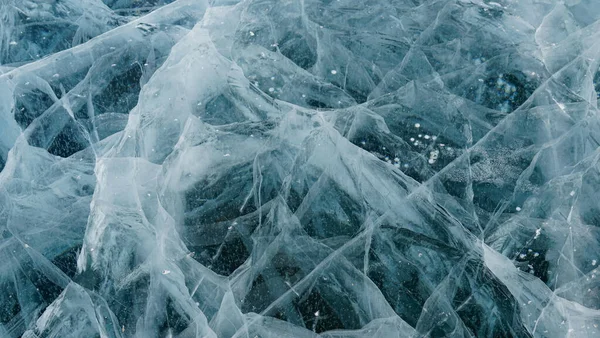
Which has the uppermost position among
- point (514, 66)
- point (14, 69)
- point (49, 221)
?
point (514, 66)

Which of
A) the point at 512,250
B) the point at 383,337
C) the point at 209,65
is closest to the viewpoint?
the point at 383,337

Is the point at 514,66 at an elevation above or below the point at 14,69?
above

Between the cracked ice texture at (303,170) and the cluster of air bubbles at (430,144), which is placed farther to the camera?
the cluster of air bubbles at (430,144)

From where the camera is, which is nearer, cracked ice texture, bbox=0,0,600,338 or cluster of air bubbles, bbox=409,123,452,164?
cracked ice texture, bbox=0,0,600,338

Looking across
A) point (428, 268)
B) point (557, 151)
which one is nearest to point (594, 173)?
point (557, 151)

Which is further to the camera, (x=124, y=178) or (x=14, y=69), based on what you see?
(x=14, y=69)

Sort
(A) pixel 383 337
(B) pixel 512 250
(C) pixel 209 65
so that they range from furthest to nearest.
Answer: (C) pixel 209 65 < (B) pixel 512 250 < (A) pixel 383 337

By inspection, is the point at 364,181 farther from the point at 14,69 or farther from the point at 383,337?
the point at 14,69
